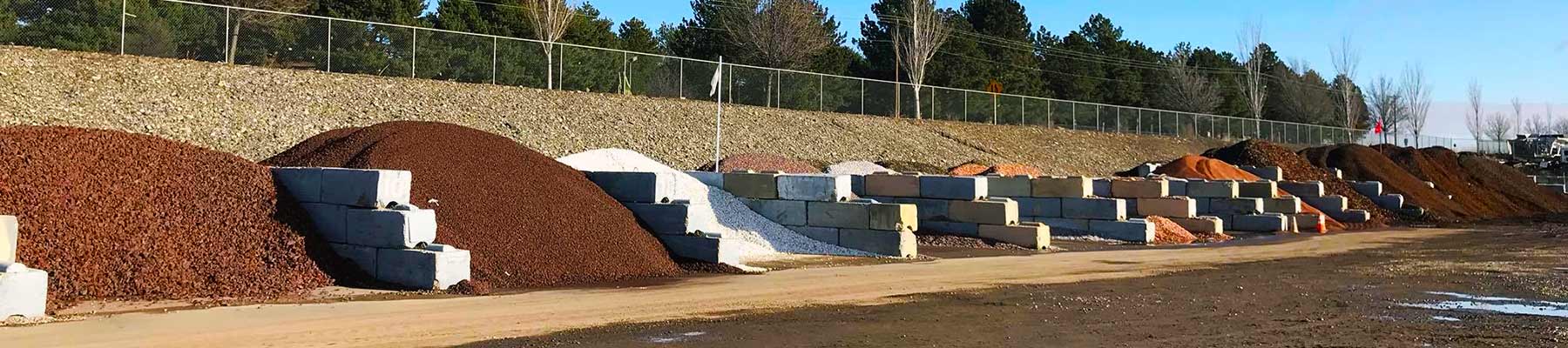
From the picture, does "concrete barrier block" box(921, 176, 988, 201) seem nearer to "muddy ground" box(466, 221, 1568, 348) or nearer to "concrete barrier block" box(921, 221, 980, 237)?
"concrete barrier block" box(921, 221, 980, 237)

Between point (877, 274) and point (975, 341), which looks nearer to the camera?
point (975, 341)

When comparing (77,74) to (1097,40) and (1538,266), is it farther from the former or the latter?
(1097,40)

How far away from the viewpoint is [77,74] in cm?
2598

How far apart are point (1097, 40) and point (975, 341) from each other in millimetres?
82802

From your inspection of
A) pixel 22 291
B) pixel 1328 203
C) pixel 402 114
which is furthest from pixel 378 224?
pixel 1328 203

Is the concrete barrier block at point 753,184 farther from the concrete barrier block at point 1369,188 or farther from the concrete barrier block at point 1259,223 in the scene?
the concrete barrier block at point 1369,188

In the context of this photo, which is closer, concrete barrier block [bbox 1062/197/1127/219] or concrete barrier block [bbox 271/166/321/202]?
concrete barrier block [bbox 271/166/321/202]

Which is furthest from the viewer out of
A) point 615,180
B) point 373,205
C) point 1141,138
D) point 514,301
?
point 1141,138

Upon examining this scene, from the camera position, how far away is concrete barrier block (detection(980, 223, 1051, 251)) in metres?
20.8

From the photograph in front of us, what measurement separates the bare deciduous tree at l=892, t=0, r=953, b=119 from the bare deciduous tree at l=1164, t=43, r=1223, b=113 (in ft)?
93.8

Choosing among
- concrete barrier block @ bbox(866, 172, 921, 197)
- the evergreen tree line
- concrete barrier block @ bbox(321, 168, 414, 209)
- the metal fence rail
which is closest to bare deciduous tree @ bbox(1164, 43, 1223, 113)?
the evergreen tree line

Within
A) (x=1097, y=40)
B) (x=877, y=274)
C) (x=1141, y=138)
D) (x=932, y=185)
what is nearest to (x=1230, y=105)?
(x=1097, y=40)

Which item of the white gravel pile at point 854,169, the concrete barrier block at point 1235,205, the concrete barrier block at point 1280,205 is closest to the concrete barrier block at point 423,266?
the concrete barrier block at point 1235,205

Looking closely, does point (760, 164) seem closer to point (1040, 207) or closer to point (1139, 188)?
point (1040, 207)
